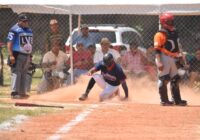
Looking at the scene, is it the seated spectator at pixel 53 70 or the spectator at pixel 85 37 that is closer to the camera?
the seated spectator at pixel 53 70

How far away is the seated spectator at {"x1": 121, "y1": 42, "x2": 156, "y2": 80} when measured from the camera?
65.9 feet

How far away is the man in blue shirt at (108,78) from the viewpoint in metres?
17.1

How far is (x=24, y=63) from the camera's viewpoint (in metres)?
17.6

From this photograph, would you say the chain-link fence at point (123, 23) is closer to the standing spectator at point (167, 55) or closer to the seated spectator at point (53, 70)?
the seated spectator at point (53, 70)

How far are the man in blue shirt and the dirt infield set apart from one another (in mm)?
254

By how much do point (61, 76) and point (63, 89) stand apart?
856 mm

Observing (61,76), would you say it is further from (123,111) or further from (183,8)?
(123,111)

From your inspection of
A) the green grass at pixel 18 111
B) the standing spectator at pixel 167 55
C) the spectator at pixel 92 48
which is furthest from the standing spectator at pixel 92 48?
the green grass at pixel 18 111

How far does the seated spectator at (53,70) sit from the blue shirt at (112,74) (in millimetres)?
2778

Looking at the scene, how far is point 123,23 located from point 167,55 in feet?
44.9

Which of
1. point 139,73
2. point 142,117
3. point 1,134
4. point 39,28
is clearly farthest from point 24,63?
point 39,28

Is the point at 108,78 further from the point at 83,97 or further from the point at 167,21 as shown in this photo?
the point at 167,21

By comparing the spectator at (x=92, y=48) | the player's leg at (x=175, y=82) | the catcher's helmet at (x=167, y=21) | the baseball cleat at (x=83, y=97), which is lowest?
the baseball cleat at (x=83, y=97)

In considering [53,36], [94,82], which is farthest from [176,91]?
[53,36]
